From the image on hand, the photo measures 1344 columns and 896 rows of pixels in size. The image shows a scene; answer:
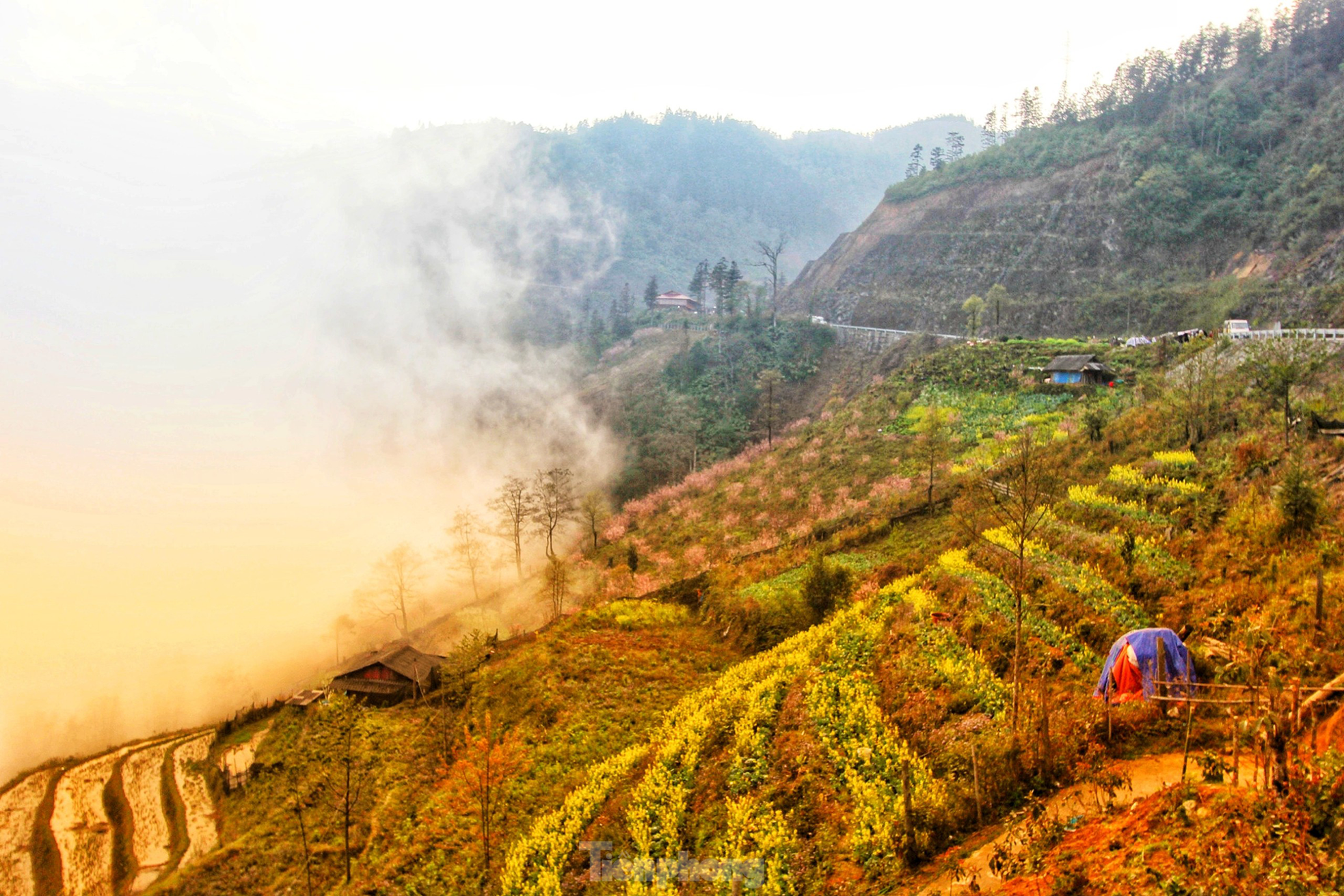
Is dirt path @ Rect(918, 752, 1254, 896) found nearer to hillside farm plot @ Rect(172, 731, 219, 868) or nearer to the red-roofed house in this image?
hillside farm plot @ Rect(172, 731, 219, 868)

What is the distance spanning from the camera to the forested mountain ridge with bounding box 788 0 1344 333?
4972 centimetres

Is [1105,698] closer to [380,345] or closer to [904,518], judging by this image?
[904,518]

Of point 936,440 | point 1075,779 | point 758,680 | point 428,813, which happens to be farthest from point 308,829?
point 936,440

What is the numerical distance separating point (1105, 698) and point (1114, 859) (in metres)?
4.73

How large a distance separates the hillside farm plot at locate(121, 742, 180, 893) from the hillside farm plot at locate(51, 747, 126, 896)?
60cm

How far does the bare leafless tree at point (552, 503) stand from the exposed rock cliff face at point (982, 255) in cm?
3970

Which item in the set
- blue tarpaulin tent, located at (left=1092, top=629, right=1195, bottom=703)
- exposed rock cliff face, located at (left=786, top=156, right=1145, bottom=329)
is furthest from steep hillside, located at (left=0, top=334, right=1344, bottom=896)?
exposed rock cliff face, located at (left=786, top=156, right=1145, bottom=329)

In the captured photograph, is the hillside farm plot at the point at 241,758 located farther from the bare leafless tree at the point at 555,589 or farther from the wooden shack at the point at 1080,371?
the wooden shack at the point at 1080,371

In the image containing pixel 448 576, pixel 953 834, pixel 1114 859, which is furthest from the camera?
pixel 448 576

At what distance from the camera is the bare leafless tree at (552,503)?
38.2 m

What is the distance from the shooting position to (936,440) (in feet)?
94.6

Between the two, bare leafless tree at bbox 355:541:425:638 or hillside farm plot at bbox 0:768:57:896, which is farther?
bare leafless tree at bbox 355:541:425:638

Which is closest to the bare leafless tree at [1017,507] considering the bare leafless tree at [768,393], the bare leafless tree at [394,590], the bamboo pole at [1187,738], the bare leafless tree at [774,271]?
the bamboo pole at [1187,738]

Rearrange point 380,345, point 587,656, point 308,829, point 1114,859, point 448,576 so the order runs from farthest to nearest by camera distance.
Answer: point 380,345 < point 448,576 < point 587,656 < point 308,829 < point 1114,859
